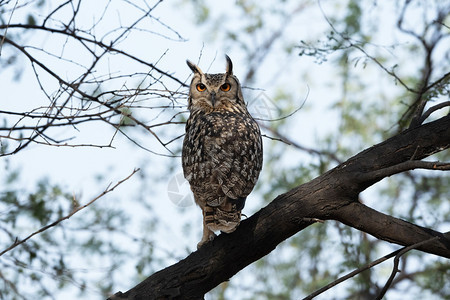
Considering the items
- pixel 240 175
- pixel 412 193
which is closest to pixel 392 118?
pixel 412 193

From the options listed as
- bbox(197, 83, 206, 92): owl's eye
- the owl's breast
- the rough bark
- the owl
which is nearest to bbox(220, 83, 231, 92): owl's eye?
bbox(197, 83, 206, 92): owl's eye

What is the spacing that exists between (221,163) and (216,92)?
103 centimetres

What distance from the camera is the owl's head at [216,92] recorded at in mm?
4121

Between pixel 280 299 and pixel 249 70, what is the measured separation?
4161 millimetres

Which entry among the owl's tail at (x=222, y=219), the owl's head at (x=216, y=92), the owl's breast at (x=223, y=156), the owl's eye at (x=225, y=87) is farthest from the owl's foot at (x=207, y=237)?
the owl's eye at (x=225, y=87)

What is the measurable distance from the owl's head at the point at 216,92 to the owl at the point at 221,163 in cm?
17

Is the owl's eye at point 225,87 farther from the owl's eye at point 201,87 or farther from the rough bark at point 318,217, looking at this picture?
the rough bark at point 318,217

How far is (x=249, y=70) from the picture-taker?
10.6m

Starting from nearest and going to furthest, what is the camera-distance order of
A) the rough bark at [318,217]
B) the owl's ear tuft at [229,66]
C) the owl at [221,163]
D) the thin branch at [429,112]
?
the rough bark at [318,217] → the thin branch at [429,112] → the owl at [221,163] → the owl's ear tuft at [229,66]

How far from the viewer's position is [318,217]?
114 inches

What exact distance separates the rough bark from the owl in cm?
15

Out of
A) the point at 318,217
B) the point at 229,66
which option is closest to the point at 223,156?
the point at 318,217

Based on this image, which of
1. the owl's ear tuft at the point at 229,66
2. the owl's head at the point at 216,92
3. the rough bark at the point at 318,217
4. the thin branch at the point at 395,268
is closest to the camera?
the thin branch at the point at 395,268

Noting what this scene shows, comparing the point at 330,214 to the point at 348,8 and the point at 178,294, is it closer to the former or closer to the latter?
the point at 178,294
